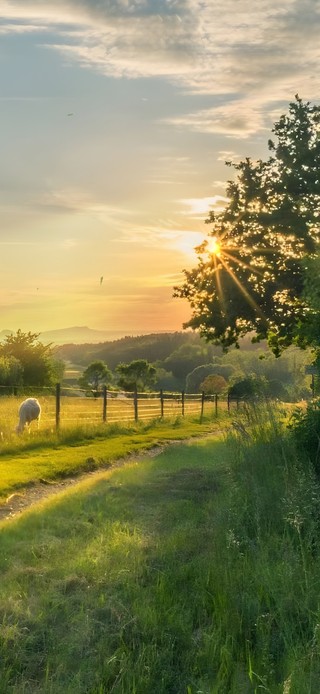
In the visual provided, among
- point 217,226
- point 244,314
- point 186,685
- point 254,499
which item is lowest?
point 186,685

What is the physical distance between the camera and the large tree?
24156 mm

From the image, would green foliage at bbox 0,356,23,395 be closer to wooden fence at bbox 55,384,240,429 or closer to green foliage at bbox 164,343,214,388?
wooden fence at bbox 55,384,240,429

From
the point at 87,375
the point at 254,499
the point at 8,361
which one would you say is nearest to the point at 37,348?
the point at 8,361

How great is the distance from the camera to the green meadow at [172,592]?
5.24 meters

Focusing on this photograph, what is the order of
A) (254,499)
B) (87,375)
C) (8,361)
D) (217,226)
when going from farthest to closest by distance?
(87,375) < (8,361) < (217,226) < (254,499)

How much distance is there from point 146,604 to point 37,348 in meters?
60.8

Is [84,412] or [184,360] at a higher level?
[184,360]

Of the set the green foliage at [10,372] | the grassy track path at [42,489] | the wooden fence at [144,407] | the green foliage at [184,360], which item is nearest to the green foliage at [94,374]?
the green foliage at [10,372]

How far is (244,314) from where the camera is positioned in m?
25.2

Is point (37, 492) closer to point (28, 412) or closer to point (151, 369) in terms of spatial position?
point (28, 412)

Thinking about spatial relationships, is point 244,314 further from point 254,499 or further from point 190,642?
point 190,642

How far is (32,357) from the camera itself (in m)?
64.9

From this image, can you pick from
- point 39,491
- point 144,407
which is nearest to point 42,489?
point 39,491

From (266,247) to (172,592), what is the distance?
1984 centimetres
